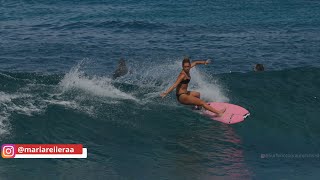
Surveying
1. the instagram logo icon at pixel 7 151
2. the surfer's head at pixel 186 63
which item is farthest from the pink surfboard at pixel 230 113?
the instagram logo icon at pixel 7 151

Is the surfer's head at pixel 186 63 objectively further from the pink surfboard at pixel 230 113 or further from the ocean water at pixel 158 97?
the pink surfboard at pixel 230 113

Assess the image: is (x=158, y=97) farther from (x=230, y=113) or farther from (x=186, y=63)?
(x=186, y=63)

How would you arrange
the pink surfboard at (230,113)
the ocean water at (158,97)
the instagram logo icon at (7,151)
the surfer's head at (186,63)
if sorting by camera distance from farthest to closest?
the pink surfboard at (230,113)
the surfer's head at (186,63)
the instagram logo icon at (7,151)
the ocean water at (158,97)

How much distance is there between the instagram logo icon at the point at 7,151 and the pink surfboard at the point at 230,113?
690 centimetres

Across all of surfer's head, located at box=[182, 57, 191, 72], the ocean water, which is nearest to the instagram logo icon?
the ocean water

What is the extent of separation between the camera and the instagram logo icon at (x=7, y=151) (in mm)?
16719

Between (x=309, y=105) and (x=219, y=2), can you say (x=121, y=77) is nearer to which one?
(x=309, y=105)

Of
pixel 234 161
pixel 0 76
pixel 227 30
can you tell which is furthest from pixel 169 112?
pixel 227 30

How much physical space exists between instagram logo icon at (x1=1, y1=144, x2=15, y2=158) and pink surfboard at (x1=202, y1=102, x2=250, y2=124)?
6902 millimetres

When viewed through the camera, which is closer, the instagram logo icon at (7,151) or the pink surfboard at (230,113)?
the instagram logo icon at (7,151)

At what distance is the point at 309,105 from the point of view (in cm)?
2066

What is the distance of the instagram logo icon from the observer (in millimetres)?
16719

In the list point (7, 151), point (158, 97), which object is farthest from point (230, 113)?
point (7, 151)

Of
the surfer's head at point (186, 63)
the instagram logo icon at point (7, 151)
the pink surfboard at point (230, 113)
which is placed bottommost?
the instagram logo icon at point (7, 151)
